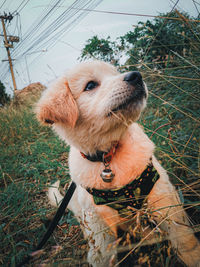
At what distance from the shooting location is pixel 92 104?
128 cm

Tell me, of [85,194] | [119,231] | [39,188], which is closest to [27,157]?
[39,188]

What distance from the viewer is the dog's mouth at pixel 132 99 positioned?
3.83 ft

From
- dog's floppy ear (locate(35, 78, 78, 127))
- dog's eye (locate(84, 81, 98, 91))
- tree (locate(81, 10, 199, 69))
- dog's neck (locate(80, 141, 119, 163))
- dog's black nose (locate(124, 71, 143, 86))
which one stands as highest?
tree (locate(81, 10, 199, 69))

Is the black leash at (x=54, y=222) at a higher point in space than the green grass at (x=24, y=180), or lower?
higher

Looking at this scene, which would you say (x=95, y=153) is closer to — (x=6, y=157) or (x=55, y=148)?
(x=55, y=148)

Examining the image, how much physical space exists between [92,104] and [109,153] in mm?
437

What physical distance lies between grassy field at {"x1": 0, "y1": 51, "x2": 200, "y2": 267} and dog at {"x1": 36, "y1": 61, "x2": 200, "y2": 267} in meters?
0.15

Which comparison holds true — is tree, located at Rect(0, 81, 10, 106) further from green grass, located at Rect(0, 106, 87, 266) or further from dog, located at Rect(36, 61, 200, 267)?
dog, located at Rect(36, 61, 200, 267)

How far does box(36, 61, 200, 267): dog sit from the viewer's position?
115cm

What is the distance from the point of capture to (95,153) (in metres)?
1.36

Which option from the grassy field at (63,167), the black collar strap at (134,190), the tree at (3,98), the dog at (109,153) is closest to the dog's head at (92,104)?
the dog at (109,153)

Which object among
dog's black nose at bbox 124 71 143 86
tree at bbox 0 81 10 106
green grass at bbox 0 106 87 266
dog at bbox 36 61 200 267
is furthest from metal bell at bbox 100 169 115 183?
tree at bbox 0 81 10 106

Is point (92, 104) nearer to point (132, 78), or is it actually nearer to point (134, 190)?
point (132, 78)

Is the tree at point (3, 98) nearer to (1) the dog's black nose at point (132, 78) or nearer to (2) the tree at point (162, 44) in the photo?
(2) the tree at point (162, 44)
